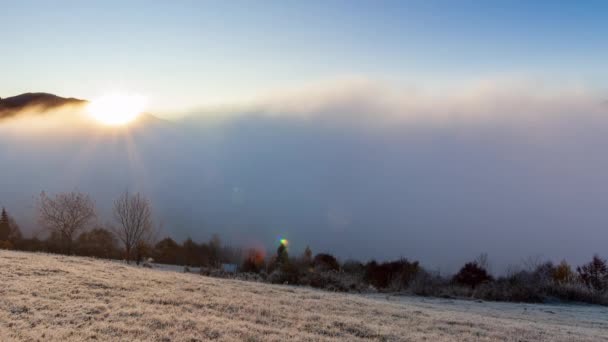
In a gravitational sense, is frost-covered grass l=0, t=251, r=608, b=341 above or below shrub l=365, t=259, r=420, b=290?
below

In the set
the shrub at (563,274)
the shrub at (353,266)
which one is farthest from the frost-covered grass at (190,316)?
the shrub at (353,266)

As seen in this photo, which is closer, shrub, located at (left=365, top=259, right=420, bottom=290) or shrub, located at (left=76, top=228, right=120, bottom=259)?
shrub, located at (left=365, top=259, right=420, bottom=290)

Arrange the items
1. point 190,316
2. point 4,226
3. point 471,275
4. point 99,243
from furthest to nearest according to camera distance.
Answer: point 4,226 < point 99,243 < point 471,275 < point 190,316

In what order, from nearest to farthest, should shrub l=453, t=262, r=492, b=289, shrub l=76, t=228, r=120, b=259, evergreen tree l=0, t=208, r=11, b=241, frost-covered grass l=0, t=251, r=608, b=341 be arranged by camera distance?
frost-covered grass l=0, t=251, r=608, b=341 < shrub l=453, t=262, r=492, b=289 < shrub l=76, t=228, r=120, b=259 < evergreen tree l=0, t=208, r=11, b=241

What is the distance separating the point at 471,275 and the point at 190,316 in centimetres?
2797

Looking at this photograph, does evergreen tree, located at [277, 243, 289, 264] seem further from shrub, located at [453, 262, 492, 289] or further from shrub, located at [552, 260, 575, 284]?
shrub, located at [552, 260, 575, 284]

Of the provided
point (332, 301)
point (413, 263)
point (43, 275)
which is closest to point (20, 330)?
point (43, 275)

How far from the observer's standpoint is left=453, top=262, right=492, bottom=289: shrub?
32412mm

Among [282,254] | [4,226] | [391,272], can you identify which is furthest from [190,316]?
[4,226]

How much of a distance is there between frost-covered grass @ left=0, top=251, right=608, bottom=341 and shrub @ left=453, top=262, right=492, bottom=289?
51.0 ft

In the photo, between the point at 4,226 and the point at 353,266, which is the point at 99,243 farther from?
the point at 353,266

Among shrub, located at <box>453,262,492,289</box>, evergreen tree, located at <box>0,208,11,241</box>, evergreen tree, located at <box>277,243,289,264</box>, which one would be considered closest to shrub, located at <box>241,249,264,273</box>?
evergreen tree, located at <box>277,243,289,264</box>

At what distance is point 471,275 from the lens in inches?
1334

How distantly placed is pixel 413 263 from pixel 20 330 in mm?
32120
